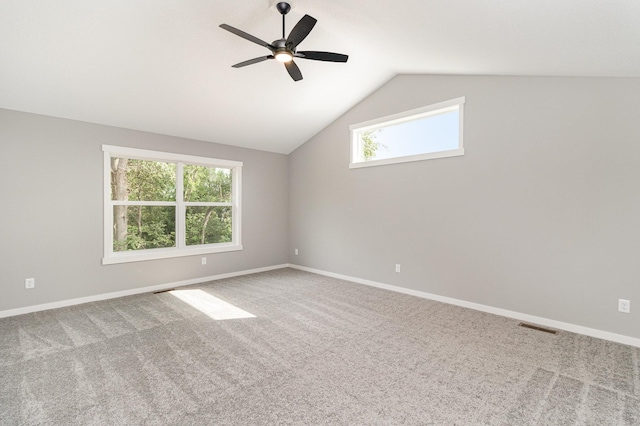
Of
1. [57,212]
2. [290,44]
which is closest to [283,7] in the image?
[290,44]

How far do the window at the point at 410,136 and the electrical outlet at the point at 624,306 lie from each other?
2204mm

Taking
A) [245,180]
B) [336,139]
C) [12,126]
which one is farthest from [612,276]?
[12,126]

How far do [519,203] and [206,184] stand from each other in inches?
188

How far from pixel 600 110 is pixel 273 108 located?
3976 mm

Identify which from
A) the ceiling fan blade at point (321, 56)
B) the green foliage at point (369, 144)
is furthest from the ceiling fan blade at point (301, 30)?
the green foliage at point (369, 144)

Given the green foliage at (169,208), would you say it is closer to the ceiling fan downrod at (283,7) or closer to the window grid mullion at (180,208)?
the window grid mullion at (180,208)

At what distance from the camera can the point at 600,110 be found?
9.73 ft

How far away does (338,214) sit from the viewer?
5477mm

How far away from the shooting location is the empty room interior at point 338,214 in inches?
83.6

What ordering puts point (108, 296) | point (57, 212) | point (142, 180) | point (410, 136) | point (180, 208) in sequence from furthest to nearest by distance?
point (180, 208), point (142, 180), point (410, 136), point (108, 296), point (57, 212)

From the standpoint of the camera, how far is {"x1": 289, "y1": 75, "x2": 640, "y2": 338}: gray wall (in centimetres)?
290

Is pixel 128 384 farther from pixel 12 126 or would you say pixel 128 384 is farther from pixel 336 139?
pixel 336 139

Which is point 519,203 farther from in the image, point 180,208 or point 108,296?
point 108,296

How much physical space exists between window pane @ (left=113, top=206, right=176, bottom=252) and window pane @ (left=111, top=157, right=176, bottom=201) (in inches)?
7.1
